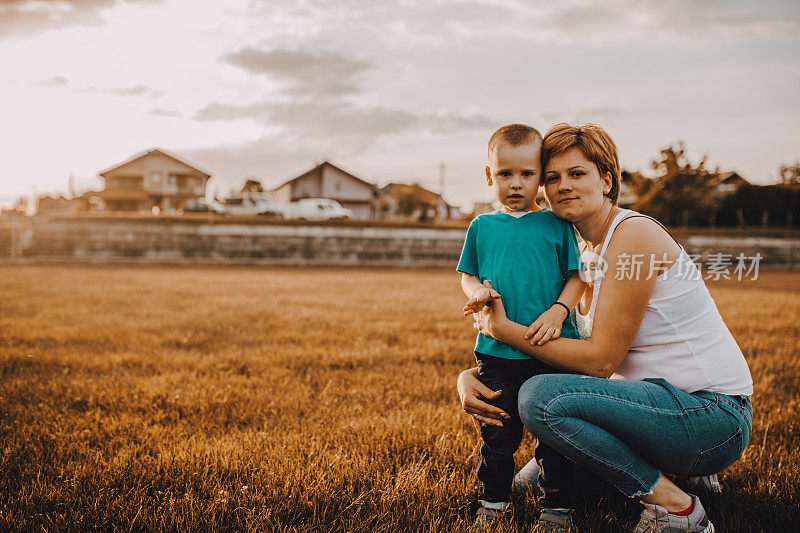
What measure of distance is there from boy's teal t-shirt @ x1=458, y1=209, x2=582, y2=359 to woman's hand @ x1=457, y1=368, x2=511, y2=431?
150 millimetres

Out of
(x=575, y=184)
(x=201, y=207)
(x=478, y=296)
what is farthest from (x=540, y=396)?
(x=201, y=207)

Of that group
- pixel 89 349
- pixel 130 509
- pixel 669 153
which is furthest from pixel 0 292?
pixel 669 153

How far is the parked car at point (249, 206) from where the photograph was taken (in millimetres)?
33938

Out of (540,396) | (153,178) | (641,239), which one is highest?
(153,178)

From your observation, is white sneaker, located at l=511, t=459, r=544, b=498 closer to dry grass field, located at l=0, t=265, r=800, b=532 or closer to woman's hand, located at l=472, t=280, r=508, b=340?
dry grass field, located at l=0, t=265, r=800, b=532

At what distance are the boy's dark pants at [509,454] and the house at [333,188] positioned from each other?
45.2 m

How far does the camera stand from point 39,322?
20.3 feet

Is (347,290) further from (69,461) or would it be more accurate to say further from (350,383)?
(69,461)

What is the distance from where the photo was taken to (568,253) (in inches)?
83.1

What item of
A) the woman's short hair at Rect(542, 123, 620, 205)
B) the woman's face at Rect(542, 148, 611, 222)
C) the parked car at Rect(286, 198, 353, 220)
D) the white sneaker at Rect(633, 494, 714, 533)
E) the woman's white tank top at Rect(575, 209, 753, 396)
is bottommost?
the white sneaker at Rect(633, 494, 714, 533)

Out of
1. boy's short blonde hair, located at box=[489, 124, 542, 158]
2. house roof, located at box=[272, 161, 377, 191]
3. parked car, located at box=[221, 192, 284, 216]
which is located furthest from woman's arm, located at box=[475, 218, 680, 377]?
house roof, located at box=[272, 161, 377, 191]

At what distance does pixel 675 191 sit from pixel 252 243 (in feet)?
91.3

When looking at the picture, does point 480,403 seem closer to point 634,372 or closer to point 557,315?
point 557,315

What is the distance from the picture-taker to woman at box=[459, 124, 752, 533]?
182 cm
